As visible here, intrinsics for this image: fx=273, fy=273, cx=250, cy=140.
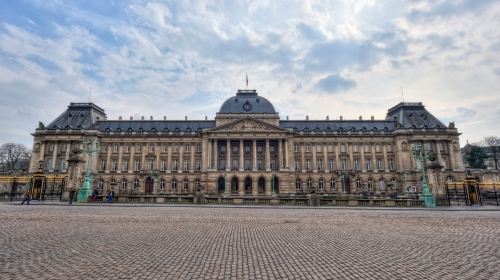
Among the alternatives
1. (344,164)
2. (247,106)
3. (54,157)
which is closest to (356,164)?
(344,164)

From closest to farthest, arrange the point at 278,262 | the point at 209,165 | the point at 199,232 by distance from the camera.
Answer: the point at 278,262
the point at 199,232
the point at 209,165

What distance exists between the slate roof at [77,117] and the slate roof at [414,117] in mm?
75720

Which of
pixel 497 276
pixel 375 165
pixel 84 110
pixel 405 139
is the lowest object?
pixel 497 276

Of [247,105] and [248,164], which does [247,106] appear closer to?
[247,105]

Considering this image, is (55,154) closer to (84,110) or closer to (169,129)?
(84,110)

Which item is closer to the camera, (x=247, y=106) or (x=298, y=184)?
(x=298, y=184)

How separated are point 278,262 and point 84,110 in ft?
250

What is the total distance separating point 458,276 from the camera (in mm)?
5895

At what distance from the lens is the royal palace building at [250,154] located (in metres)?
60.3

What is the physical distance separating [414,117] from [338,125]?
1879 centimetres

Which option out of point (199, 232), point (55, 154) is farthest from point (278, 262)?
point (55, 154)

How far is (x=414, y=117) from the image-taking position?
221ft

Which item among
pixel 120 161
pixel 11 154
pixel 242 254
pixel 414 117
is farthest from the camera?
pixel 11 154

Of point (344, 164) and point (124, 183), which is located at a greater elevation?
point (344, 164)
